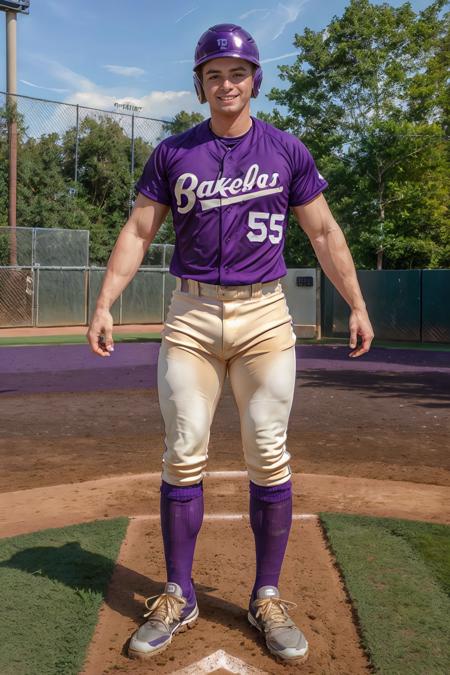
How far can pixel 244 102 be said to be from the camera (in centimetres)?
281

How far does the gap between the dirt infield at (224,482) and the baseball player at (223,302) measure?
189mm

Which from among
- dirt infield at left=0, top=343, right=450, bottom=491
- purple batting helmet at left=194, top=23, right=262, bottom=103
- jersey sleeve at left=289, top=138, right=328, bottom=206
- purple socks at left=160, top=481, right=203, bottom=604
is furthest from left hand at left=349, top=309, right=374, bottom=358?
dirt infield at left=0, top=343, right=450, bottom=491

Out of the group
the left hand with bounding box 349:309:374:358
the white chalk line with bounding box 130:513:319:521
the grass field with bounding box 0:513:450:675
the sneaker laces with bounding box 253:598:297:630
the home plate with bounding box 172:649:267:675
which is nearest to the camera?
the home plate with bounding box 172:649:267:675

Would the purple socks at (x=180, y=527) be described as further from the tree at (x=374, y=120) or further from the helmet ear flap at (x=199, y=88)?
the tree at (x=374, y=120)

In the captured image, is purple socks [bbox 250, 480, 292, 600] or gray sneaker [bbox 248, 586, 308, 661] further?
purple socks [bbox 250, 480, 292, 600]

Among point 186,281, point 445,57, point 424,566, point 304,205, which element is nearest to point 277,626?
point 424,566

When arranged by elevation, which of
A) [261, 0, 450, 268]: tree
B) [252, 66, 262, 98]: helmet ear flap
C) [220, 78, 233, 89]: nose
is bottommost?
[220, 78, 233, 89]: nose

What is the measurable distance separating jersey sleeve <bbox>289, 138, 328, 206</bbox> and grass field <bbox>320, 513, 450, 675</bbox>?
1.67m

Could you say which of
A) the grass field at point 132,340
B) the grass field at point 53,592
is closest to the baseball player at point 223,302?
the grass field at point 53,592

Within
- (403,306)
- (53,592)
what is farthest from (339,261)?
(403,306)

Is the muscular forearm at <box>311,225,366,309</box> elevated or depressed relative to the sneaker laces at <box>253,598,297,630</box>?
elevated

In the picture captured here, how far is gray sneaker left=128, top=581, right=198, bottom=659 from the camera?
8.45 ft

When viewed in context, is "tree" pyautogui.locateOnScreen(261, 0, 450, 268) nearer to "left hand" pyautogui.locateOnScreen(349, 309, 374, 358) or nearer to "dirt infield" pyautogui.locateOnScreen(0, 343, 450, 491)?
"dirt infield" pyautogui.locateOnScreen(0, 343, 450, 491)

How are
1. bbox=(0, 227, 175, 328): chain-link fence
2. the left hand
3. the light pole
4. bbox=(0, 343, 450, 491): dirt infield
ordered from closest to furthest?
the left hand → bbox=(0, 343, 450, 491): dirt infield → bbox=(0, 227, 175, 328): chain-link fence → the light pole
